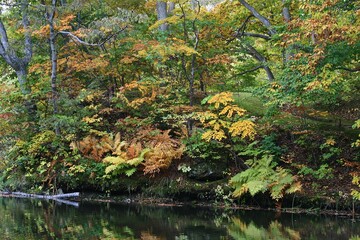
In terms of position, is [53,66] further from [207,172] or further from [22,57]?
[207,172]

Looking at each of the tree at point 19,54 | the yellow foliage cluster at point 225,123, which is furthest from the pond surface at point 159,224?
the tree at point 19,54

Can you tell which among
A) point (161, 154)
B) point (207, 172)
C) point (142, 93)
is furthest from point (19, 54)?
point (207, 172)

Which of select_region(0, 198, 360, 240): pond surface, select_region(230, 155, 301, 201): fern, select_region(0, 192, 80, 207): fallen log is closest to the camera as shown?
select_region(0, 198, 360, 240): pond surface

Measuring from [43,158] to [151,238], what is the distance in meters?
7.21

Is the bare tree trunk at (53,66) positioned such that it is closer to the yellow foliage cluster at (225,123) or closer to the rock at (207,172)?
the rock at (207,172)

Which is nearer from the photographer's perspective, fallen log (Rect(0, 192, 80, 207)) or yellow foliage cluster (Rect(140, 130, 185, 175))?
yellow foliage cluster (Rect(140, 130, 185, 175))

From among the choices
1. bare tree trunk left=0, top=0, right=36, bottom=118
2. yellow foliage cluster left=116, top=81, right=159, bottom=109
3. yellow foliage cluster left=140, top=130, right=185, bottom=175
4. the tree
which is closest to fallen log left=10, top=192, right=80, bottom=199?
yellow foliage cluster left=140, top=130, right=185, bottom=175

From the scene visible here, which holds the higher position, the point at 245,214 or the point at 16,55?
the point at 16,55

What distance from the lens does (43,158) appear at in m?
12.8

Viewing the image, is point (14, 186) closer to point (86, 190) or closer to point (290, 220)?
point (86, 190)

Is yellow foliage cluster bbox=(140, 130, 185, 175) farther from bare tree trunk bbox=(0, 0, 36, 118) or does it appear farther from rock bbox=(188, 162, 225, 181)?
bare tree trunk bbox=(0, 0, 36, 118)

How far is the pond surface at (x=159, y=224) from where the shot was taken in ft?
23.2

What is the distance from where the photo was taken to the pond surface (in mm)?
7074

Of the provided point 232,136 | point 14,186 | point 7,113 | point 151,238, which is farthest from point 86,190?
point 151,238
